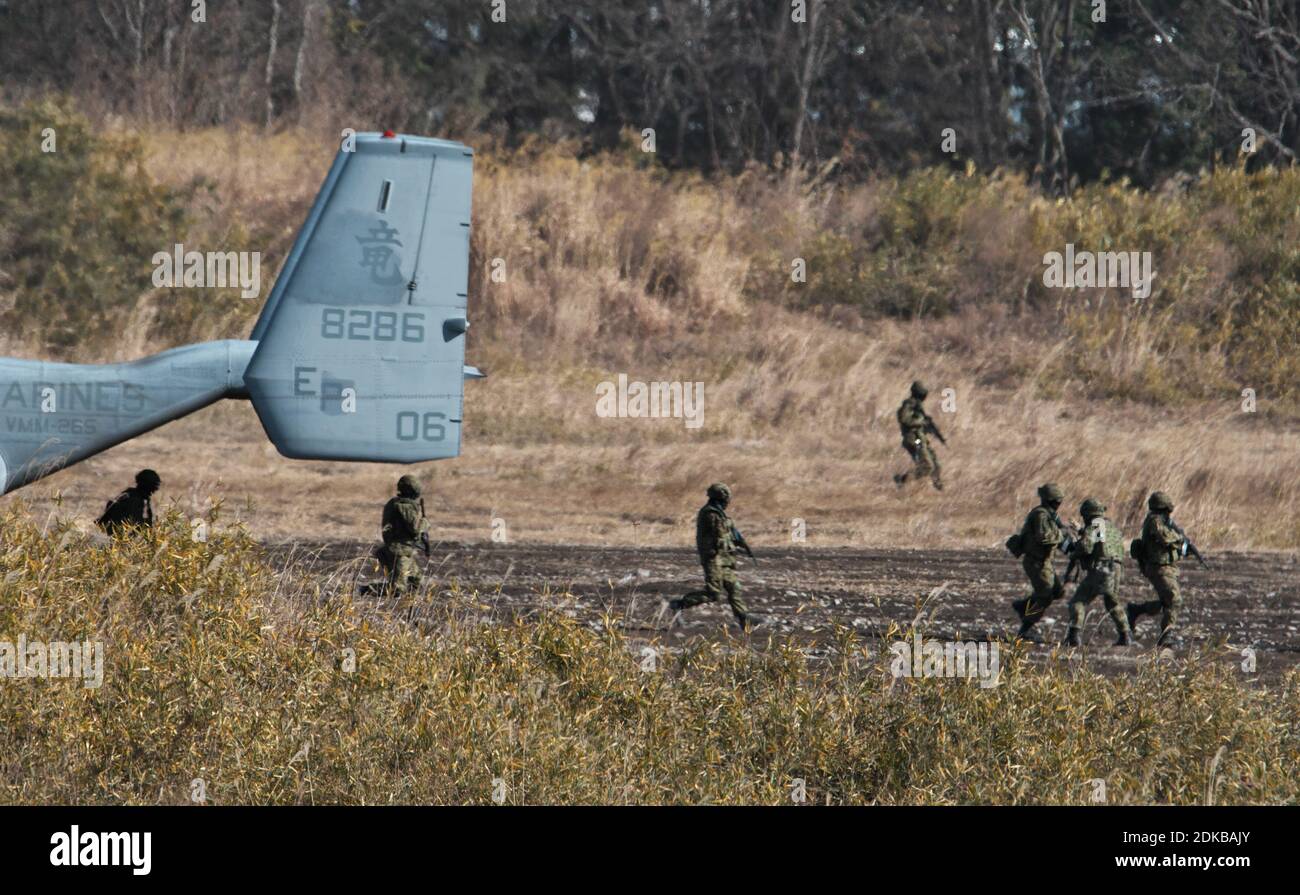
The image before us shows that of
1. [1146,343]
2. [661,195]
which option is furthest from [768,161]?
[1146,343]

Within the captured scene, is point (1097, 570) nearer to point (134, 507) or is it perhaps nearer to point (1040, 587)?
point (1040, 587)

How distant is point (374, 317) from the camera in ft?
40.4

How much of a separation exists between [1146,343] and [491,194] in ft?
42.0

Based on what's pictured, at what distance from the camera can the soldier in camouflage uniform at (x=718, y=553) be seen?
46.1ft

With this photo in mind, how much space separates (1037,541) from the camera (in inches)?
554

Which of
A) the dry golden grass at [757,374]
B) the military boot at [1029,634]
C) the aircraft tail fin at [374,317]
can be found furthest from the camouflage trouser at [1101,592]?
the aircraft tail fin at [374,317]

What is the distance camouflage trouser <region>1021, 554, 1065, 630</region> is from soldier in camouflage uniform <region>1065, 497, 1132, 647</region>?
19cm

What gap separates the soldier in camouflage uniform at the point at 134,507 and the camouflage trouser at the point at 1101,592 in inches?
310

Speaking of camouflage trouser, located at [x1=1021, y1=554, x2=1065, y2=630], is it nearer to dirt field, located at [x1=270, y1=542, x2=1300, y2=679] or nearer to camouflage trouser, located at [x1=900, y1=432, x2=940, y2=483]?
dirt field, located at [x1=270, y1=542, x2=1300, y2=679]

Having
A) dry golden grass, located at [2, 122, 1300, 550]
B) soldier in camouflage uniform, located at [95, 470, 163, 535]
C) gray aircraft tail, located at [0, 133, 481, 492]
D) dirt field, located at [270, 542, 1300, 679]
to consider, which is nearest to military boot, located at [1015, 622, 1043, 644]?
dirt field, located at [270, 542, 1300, 679]

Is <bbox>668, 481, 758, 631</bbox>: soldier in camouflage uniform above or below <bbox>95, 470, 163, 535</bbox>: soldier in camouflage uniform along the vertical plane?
below

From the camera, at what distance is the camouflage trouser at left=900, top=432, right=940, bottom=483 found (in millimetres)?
21750

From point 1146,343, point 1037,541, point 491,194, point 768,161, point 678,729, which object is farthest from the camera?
point 768,161

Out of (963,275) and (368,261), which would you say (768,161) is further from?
(368,261)
